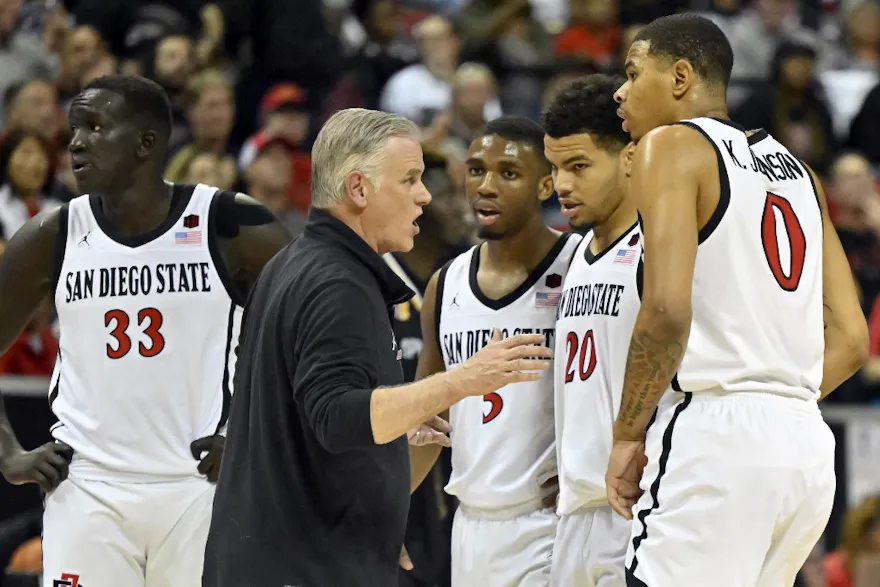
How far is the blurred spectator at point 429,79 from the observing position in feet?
41.2

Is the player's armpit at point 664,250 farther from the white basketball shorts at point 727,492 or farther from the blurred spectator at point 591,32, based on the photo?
the blurred spectator at point 591,32

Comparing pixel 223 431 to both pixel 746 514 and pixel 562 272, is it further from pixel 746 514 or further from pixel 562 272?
pixel 746 514

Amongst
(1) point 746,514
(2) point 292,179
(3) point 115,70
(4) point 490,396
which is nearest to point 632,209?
(4) point 490,396

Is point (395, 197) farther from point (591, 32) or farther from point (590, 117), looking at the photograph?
point (591, 32)

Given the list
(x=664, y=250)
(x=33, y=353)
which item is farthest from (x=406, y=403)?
(x=33, y=353)

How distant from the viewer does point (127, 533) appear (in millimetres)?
5645

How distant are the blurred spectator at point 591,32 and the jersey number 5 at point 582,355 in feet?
28.6

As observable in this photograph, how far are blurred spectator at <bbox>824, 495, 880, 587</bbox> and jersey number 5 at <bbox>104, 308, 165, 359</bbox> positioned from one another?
15.5ft

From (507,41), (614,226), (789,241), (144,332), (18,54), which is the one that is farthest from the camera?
(507,41)

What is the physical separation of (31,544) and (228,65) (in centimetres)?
602

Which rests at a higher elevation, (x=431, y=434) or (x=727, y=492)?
(x=431, y=434)

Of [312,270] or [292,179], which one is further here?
[292,179]

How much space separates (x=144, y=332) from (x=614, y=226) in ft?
6.31

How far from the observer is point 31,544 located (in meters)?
7.79
